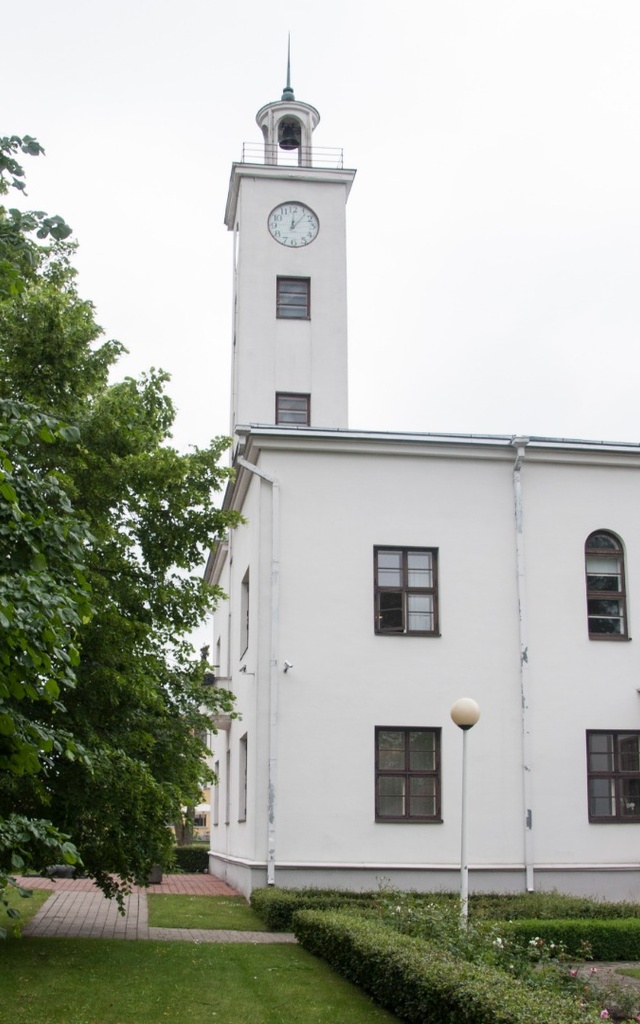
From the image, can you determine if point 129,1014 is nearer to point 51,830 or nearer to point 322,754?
point 51,830

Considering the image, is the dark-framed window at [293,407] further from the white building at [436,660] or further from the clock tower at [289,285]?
the white building at [436,660]

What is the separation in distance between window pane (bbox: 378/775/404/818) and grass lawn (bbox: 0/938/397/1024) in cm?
516

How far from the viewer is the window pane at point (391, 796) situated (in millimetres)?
19594

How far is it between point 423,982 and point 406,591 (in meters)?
11.8

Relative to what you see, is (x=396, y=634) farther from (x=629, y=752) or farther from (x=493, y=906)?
(x=493, y=906)

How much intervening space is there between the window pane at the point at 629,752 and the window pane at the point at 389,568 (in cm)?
493

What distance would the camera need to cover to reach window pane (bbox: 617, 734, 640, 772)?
800 inches

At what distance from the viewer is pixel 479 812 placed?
19625 millimetres

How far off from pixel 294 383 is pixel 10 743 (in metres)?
23.7

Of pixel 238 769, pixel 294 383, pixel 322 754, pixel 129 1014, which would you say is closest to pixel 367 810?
pixel 322 754

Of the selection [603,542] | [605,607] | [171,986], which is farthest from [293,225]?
[171,986]

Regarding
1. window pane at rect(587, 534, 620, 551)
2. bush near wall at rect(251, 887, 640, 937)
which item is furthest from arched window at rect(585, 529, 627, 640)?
bush near wall at rect(251, 887, 640, 937)

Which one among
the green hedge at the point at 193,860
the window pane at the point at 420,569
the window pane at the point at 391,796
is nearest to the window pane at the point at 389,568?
the window pane at the point at 420,569

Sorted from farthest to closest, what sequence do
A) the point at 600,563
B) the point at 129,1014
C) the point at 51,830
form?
the point at 600,563 < the point at 129,1014 < the point at 51,830
